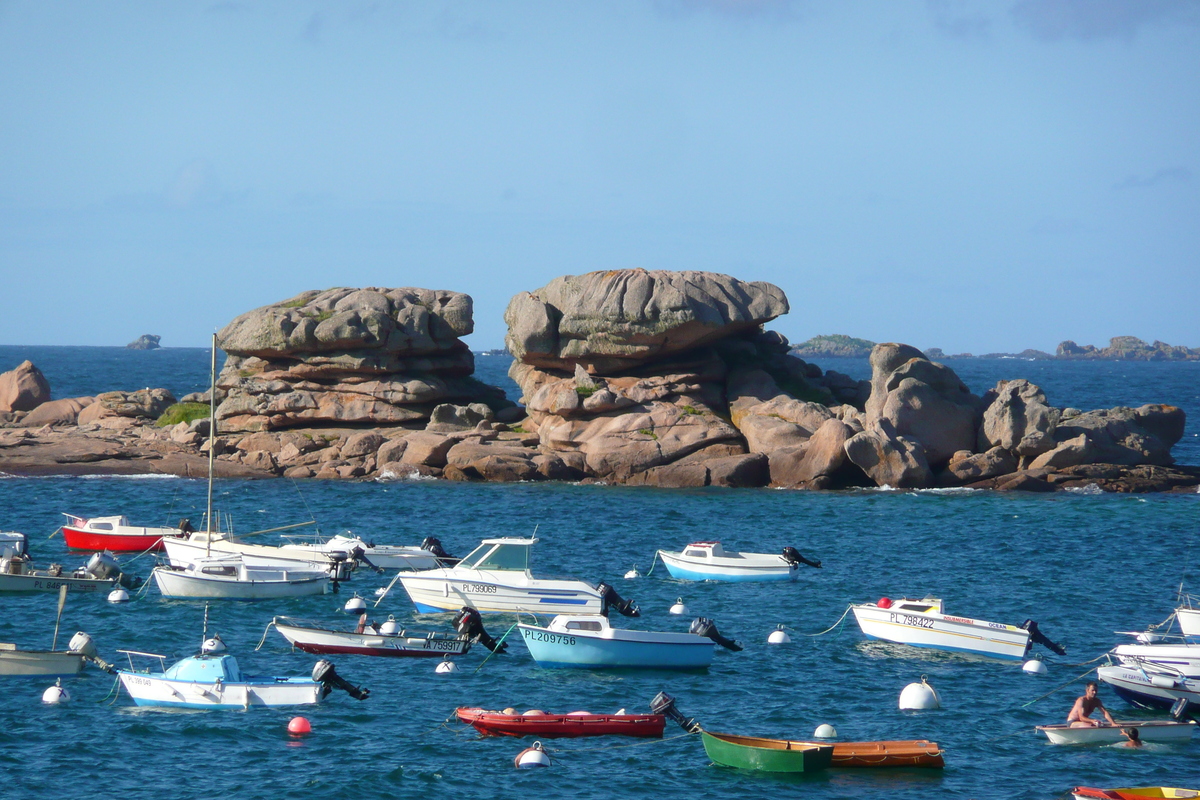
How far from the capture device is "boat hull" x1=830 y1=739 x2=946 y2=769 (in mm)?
25000

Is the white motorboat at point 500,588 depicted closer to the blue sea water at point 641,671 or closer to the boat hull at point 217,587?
the blue sea water at point 641,671

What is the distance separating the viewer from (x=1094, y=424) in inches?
2437

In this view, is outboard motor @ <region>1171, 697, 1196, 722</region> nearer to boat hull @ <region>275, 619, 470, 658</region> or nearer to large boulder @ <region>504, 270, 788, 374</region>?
boat hull @ <region>275, 619, 470, 658</region>

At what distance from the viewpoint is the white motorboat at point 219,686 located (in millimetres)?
27859

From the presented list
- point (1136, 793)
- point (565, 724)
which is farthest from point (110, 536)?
point (1136, 793)

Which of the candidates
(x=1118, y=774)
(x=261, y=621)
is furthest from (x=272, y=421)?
(x=1118, y=774)

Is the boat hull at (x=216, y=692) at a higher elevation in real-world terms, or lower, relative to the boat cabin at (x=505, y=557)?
lower

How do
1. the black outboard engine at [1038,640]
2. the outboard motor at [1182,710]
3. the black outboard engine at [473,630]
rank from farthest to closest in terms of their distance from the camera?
the black outboard engine at [1038,640], the black outboard engine at [473,630], the outboard motor at [1182,710]

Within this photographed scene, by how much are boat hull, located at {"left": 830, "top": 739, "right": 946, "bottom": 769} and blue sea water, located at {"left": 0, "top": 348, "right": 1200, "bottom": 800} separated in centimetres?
26

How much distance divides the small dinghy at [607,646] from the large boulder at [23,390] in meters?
55.9

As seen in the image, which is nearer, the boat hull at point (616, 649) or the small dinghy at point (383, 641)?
the boat hull at point (616, 649)

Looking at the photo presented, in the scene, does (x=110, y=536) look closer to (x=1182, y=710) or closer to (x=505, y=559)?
(x=505, y=559)

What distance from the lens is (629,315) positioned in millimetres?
62344

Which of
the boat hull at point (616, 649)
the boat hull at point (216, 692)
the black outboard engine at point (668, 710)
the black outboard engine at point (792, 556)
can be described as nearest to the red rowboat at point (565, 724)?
the black outboard engine at point (668, 710)
